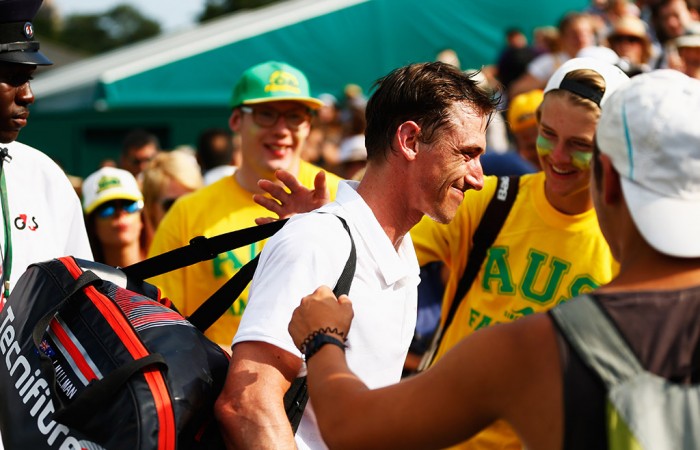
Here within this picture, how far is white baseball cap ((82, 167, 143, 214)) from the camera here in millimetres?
6582

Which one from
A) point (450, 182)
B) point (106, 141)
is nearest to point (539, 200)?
point (450, 182)

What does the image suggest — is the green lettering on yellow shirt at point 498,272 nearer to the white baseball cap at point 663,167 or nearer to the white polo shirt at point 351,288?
the white polo shirt at point 351,288

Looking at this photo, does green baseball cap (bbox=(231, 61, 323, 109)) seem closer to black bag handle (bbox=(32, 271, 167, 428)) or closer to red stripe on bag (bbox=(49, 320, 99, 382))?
red stripe on bag (bbox=(49, 320, 99, 382))

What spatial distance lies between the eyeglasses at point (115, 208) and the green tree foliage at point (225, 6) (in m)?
64.4

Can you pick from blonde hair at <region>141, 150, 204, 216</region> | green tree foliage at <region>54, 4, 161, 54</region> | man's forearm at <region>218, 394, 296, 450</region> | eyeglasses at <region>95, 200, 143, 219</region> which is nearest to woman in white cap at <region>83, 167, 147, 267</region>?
eyeglasses at <region>95, 200, 143, 219</region>

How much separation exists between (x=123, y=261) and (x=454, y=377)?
15.3 ft

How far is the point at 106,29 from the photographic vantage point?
107 metres

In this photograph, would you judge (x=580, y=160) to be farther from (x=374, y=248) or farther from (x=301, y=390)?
(x=301, y=390)

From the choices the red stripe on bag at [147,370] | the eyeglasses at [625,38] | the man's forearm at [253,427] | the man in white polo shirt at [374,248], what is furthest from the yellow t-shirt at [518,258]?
the eyeglasses at [625,38]

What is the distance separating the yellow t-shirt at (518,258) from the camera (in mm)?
4410

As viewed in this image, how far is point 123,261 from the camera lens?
667 cm

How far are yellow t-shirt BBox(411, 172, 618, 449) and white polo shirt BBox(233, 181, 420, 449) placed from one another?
1.03 m

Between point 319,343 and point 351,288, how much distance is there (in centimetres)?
61

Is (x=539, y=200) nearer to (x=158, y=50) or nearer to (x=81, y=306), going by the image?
(x=81, y=306)
